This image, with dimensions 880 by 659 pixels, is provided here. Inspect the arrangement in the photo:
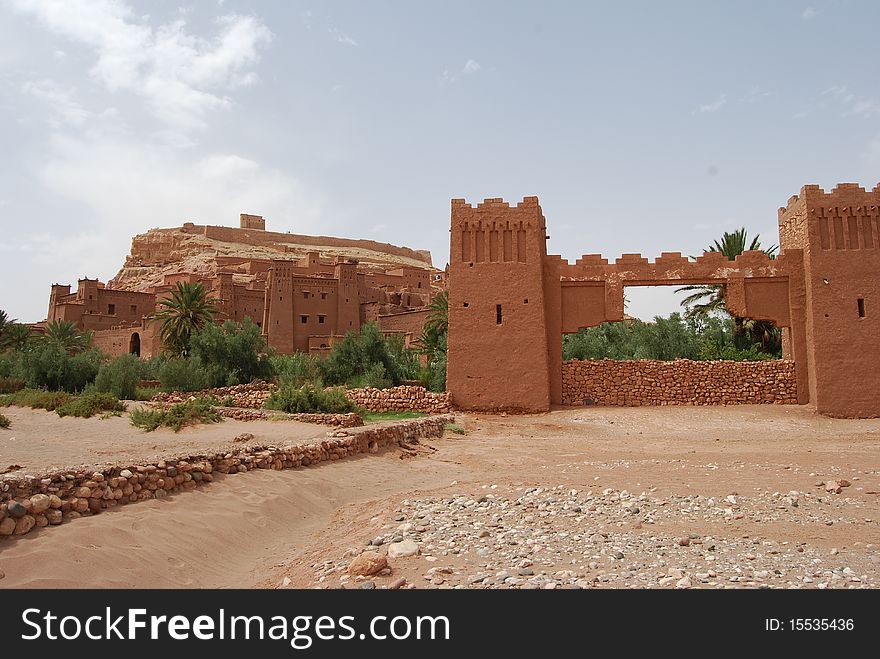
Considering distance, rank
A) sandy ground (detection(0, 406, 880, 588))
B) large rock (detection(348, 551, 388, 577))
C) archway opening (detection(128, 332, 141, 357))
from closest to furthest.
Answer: sandy ground (detection(0, 406, 880, 588)) < large rock (detection(348, 551, 388, 577)) < archway opening (detection(128, 332, 141, 357))

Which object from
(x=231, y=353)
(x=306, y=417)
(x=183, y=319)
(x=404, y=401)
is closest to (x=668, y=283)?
(x=404, y=401)

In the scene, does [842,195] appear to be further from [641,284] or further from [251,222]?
[251,222]

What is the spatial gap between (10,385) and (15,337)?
1589 centimetres

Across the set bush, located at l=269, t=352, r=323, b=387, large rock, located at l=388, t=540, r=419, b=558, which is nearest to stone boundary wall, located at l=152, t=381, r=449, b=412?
bush, located at l=269, t=352, r=323, b=387

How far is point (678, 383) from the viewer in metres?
19.3

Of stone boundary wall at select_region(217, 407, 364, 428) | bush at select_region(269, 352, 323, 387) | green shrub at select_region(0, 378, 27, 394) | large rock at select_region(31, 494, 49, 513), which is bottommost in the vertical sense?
stone boundary wall at select_region(217, 407, 364, 428)

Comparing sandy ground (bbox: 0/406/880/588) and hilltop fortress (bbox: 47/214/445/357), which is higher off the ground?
hilltop fortress (bbox: 47/214/445/357)

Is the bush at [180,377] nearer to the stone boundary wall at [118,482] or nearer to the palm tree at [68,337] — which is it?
the stone boundary wall at [118,482]

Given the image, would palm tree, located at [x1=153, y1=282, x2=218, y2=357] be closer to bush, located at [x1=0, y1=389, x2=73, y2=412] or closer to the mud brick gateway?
bush, located at [x1=0, y1=389, x2=73, y2=412]

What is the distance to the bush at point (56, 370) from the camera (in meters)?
28.8

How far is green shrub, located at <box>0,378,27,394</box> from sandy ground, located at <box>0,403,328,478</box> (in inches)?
454

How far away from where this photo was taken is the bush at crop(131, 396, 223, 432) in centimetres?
1481
